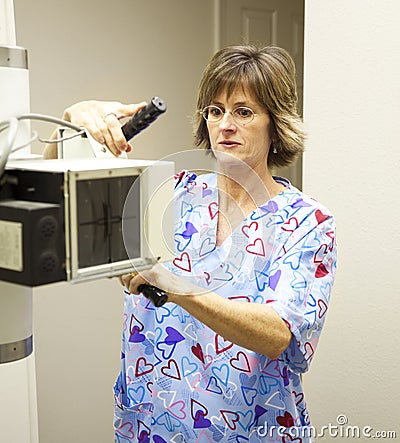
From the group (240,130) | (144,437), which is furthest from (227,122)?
(144,437)

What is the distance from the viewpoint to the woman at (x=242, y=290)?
1368mm

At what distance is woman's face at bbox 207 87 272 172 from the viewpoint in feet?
4.67

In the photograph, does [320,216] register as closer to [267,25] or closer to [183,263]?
[183,263]

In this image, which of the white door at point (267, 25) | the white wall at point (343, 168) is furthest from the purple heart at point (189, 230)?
the white door at point (267, 25)

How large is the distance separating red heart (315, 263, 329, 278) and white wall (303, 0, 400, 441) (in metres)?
0.68

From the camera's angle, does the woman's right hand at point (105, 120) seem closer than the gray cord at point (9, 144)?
No

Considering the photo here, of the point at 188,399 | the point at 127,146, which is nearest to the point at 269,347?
the point at 188,399

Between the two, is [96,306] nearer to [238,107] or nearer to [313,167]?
[313,167]

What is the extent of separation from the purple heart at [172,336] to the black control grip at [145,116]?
48 centimetres

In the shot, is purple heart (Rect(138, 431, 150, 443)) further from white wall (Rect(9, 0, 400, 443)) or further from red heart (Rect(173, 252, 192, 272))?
white wall (Rect(9, 0, 400, 443))

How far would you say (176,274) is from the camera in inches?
40.1

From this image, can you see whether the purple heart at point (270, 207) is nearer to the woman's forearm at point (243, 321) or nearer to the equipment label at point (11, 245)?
the woman's forearm at point (243, 321)

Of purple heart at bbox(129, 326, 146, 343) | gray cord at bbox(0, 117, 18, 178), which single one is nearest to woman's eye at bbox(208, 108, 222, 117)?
purple heart at bbox(129, 326, 146, 343)

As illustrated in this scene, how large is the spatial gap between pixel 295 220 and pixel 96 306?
5.44 feet
